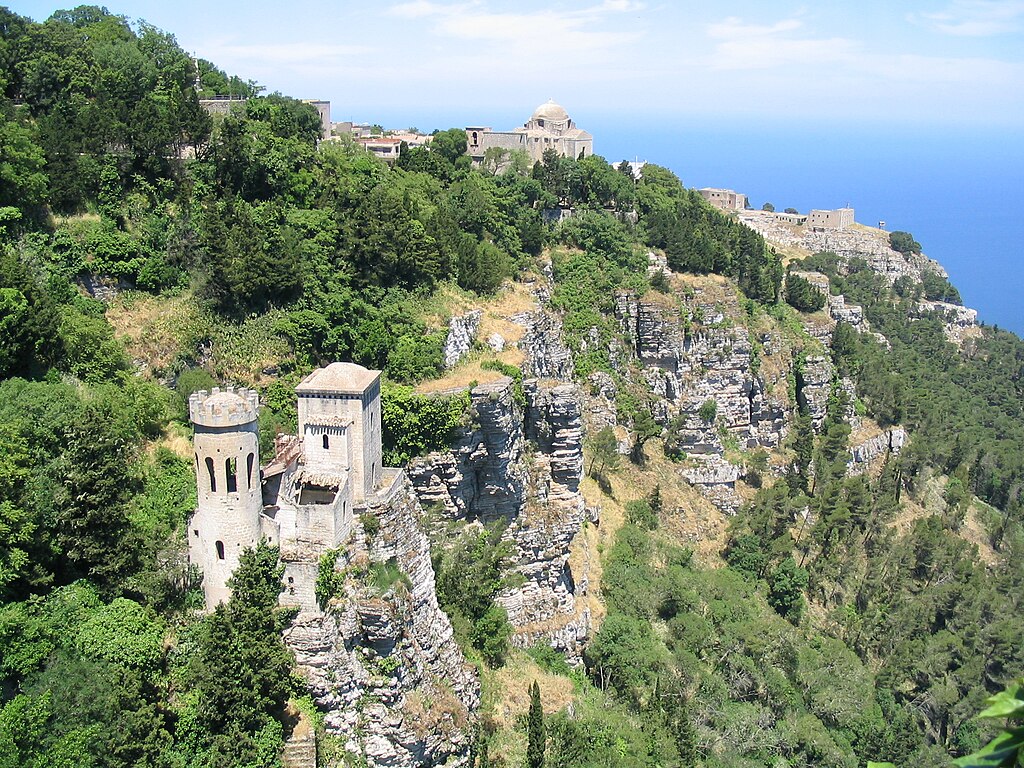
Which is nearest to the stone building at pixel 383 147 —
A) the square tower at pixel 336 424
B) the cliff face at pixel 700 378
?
the cliff face at pixel 700 378

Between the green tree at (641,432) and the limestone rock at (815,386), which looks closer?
the green tree at (641,432)

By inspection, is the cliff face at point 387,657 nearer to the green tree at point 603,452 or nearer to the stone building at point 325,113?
the green tree at point 603,452

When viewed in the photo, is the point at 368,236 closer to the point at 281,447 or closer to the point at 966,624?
the point at 281,447

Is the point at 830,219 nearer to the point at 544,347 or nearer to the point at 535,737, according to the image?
the point at 544,347

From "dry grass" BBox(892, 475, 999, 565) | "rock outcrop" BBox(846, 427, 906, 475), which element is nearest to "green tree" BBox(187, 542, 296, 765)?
"dry grass" BBox(892, 475, 999, 565)

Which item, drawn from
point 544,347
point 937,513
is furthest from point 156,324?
point 937,513

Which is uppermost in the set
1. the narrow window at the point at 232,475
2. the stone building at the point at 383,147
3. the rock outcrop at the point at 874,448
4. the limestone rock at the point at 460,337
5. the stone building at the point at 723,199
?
the stone building at the point at 383,147
